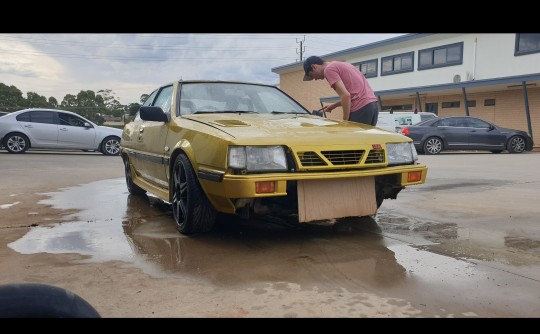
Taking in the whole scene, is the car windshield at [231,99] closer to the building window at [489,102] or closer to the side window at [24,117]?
the side window at [24,117]

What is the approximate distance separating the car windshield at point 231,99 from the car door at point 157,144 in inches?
9.5

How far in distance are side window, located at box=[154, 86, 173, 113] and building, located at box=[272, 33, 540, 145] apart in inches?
617

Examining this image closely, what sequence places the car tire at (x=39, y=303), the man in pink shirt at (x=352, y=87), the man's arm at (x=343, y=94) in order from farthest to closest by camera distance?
the man in pink shirt at (x=352, y=87), the man's arm at (x=343, y=94), the car tire at (x=39, y=303)

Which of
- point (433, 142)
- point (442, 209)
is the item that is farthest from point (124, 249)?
point (433, 142)

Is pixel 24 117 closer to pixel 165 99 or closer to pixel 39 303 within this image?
pixel 165 99

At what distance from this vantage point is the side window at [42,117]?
13.1 meters

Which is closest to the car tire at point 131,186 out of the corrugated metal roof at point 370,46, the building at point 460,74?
the building at point 460,74

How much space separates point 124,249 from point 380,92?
23.3m

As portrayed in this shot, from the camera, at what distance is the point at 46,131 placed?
43.2 feet

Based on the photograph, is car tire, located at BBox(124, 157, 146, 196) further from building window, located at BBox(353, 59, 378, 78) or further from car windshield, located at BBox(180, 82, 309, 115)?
building window, located at BBox(353, 59, 378, 78)

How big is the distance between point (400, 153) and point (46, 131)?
1222cm
